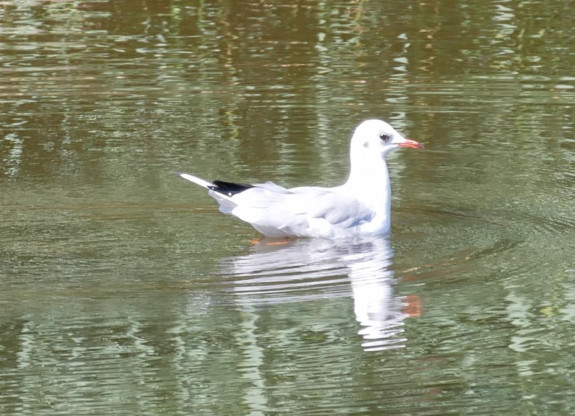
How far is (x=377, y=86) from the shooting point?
13.2 meters

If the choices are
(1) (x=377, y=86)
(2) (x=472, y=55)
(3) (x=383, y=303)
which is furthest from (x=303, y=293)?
(2) (x=472, y=55)

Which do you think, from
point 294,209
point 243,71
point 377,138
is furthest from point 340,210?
point 243,71

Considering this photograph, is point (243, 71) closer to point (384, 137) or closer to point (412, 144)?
point (384, 137)

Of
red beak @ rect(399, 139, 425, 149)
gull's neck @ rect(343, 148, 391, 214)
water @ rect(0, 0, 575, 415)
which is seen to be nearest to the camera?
water @ rect(0, 0, 575, 415)

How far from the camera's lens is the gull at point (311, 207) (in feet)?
29.5

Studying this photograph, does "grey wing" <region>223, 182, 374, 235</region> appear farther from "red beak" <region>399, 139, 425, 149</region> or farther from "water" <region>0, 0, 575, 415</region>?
"red beak" <region>399, 139, 425, 149</region>

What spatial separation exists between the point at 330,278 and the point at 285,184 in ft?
7.44

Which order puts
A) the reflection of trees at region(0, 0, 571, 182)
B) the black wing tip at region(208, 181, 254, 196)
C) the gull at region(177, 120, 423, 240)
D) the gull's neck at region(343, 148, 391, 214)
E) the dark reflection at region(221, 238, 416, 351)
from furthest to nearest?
the reflection of trees at region(0, 0, 571, 182)
the gull's neck at region(343, 148, 391, 214)
the gull at region(177, 120, 423, 240)
the black wing tip at region(208, 181, 254, 196)
the dark reflection at region(221, 238, 416, 351)

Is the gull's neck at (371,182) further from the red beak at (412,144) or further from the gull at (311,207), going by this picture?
the red beak at (412,144)

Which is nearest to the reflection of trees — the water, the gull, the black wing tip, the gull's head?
the water

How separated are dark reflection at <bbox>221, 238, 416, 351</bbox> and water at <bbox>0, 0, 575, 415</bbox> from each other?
24 mm

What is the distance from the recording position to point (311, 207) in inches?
357

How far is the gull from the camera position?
899cm

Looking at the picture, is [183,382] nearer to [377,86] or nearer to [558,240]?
[558,240]
